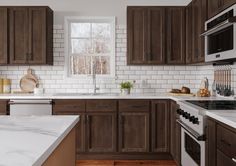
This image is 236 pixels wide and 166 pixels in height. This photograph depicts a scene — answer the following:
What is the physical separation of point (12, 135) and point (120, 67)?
12.4 feet

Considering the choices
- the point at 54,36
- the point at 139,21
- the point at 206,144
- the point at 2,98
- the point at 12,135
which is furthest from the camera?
the point at 54,36

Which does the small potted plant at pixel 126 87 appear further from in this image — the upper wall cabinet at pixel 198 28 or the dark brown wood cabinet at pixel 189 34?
the upper wall cabinet at pixel 198 28

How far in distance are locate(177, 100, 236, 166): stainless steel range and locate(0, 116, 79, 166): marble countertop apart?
1.16 meters

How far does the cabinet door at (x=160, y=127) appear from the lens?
4.53 meters

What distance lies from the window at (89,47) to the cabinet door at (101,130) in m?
0.95

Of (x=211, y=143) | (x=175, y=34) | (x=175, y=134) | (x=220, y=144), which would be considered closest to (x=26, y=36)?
(x=175, y=34)

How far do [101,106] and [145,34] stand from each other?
1305mm

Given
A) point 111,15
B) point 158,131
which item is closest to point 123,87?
point 158,131

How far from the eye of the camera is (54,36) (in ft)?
17.0

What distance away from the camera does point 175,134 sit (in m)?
4.16

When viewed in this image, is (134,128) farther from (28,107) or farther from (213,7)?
(213,7)

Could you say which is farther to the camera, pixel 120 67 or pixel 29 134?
pixel 120 67

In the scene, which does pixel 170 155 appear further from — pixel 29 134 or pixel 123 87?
pixel 29 134

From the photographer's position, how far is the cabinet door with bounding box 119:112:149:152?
4.54 m
